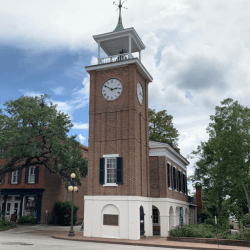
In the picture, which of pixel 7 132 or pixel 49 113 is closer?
pixel 7 132

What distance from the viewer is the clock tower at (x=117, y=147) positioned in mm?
20219

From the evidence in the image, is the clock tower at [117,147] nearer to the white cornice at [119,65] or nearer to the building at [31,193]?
the white cornice at [119,65]

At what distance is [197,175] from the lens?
32.3 metres

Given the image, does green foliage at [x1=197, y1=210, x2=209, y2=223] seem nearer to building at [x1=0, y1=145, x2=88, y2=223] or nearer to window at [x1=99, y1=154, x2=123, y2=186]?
building at [x1=0, y1=145, x2=88, y2=223]

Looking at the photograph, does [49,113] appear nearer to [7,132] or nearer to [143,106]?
[7,132]

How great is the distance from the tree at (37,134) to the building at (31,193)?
176 inches

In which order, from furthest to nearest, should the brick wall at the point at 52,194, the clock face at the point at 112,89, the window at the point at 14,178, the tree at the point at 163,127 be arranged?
1. the tree at the point at 163,127
2. the window at the point at 14,178
3. the brick wall at the point at 52,194
4. the clock face at the point at 112,89

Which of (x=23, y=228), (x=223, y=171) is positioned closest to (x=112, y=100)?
(x=223, y=171)

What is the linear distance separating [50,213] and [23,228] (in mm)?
4783

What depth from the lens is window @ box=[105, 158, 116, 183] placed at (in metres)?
21.1

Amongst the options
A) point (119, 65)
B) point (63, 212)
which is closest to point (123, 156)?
point (119, 65)

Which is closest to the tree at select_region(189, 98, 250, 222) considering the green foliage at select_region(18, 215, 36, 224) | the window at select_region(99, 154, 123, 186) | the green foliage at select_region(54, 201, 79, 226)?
the window at select_region(99, 154, 123, 186)

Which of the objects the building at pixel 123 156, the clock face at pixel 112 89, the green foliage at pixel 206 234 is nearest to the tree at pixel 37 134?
the building at pixel 123 156

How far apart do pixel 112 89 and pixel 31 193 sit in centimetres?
1444
